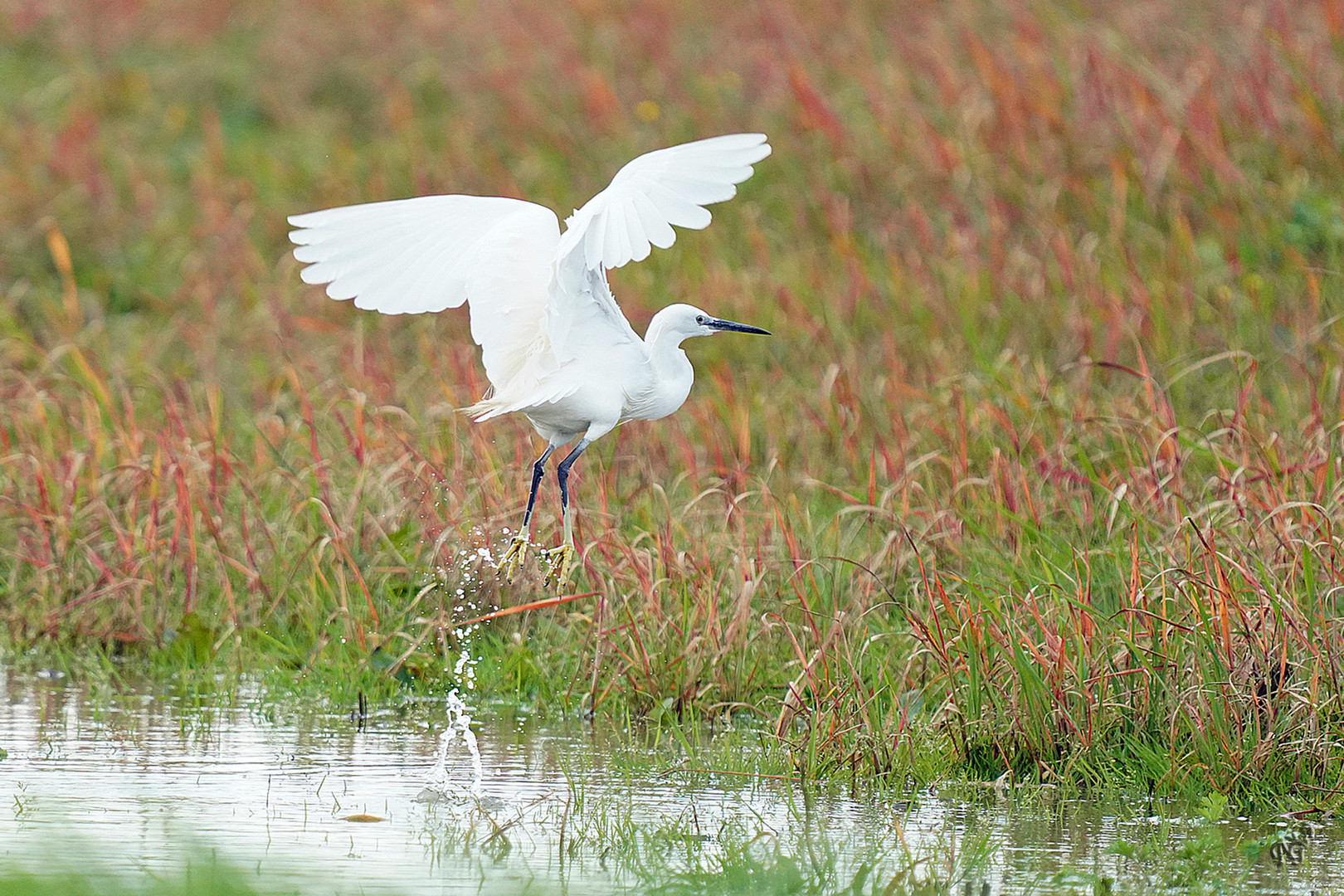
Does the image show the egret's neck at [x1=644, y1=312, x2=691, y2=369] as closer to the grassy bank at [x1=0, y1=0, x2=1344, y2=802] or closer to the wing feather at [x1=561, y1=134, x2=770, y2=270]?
the wing feather at [x1=561, y1=134, x2=770, y2=270]

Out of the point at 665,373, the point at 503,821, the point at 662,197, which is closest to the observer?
the point at 662,197

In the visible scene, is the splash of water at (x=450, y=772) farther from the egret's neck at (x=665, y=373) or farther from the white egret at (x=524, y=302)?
the egret's neck at (x=665, y=373)

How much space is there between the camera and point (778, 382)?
8508 mm

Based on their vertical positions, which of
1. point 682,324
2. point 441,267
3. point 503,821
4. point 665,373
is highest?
point 441,267

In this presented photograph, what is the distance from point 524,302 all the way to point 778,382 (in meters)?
3.93

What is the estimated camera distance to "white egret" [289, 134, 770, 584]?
4449 mm

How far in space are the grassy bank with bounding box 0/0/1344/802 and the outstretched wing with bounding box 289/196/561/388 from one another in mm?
905

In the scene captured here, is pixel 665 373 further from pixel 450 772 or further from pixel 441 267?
pixel 450 772

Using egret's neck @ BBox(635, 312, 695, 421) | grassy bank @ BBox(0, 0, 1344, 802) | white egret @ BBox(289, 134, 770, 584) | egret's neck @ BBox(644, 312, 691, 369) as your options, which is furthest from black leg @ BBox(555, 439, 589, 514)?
grassy bank @ BBox(0, 0, 1344, 802)

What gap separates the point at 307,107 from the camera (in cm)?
1251

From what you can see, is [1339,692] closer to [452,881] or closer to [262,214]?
[452,881]

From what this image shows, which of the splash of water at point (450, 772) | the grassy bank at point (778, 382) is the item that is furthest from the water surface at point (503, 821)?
the grassy bank at point (778, 382)

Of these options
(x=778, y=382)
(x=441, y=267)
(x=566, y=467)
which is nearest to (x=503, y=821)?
(x=566, y=467)

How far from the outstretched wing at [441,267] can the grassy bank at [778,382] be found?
2.97 feet
